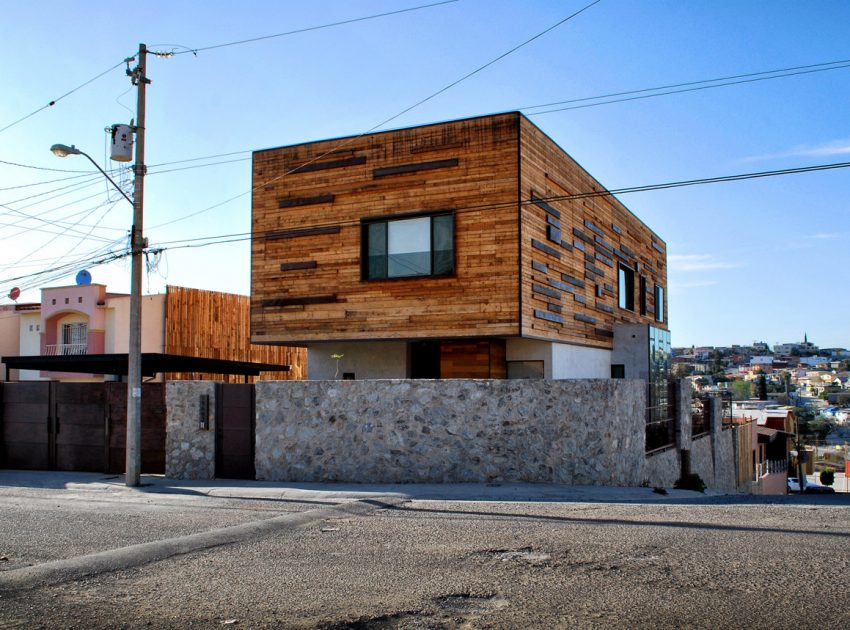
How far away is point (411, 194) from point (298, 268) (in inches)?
157

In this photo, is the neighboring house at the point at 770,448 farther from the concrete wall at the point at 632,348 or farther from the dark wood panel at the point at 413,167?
the dark wood panel at the point at 413,167

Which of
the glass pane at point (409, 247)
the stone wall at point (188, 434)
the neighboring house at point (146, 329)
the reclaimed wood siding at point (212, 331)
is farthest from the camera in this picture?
the reclaimed wood siding at point (212, 331)

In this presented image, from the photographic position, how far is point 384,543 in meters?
8.70

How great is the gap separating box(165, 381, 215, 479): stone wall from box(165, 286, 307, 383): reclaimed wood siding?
18355 millimetres

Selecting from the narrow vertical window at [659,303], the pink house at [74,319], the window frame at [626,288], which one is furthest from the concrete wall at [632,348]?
the pink house at [74,319]

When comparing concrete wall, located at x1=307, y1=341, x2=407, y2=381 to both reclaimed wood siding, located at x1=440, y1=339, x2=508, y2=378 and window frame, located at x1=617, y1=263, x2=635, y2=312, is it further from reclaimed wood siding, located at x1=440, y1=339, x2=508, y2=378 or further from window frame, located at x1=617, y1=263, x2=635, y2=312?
window frame, located at x1=617, y1=263, x2=635, y2=312

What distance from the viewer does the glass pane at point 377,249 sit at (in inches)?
837

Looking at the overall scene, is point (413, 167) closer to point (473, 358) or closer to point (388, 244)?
point (388, 244)

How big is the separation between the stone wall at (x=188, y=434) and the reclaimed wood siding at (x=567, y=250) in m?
8.10

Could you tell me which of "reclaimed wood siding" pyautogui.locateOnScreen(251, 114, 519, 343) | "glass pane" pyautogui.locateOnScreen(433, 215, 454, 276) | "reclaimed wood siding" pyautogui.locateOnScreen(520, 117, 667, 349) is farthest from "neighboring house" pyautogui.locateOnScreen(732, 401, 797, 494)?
"glass pane" pyautogui.locateOnScreen(433, 215, 454, 276)

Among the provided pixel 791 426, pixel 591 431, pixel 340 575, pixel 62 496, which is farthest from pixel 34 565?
pixel 791 426

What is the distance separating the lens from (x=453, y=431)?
47.2 ft

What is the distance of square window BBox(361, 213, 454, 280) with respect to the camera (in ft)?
67.6

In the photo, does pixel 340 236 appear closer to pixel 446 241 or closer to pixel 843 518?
pixel 446 241
